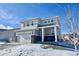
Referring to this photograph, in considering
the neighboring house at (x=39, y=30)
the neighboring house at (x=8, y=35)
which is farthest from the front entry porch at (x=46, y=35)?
the neighboring house at (x=8, y=35)

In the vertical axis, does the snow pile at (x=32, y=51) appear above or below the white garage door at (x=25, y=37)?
below

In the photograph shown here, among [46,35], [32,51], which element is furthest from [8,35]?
[46,35]

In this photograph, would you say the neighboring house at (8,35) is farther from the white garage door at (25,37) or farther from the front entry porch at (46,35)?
the front entry porch at (46,35)

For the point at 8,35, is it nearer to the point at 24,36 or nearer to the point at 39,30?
the point at 24,36

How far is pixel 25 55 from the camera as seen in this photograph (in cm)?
283

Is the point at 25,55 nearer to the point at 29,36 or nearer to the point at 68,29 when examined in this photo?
the point at 29,36

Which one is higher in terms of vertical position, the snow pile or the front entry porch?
the front entry porch

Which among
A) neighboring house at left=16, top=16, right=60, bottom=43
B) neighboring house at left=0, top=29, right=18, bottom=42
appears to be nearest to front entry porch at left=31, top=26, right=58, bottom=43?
neighboring house at left=16, top=16, right=60, bottom=43

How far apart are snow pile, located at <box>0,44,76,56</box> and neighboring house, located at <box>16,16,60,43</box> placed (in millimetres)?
99

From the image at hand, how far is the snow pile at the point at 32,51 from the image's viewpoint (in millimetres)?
2828

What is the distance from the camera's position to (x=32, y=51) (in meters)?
2.85

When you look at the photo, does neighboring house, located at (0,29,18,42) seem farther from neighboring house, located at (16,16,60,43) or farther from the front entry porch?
the front entry porch

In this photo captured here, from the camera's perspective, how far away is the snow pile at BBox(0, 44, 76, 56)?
283 cm

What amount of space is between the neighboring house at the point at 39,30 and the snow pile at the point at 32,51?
10 centimetres
